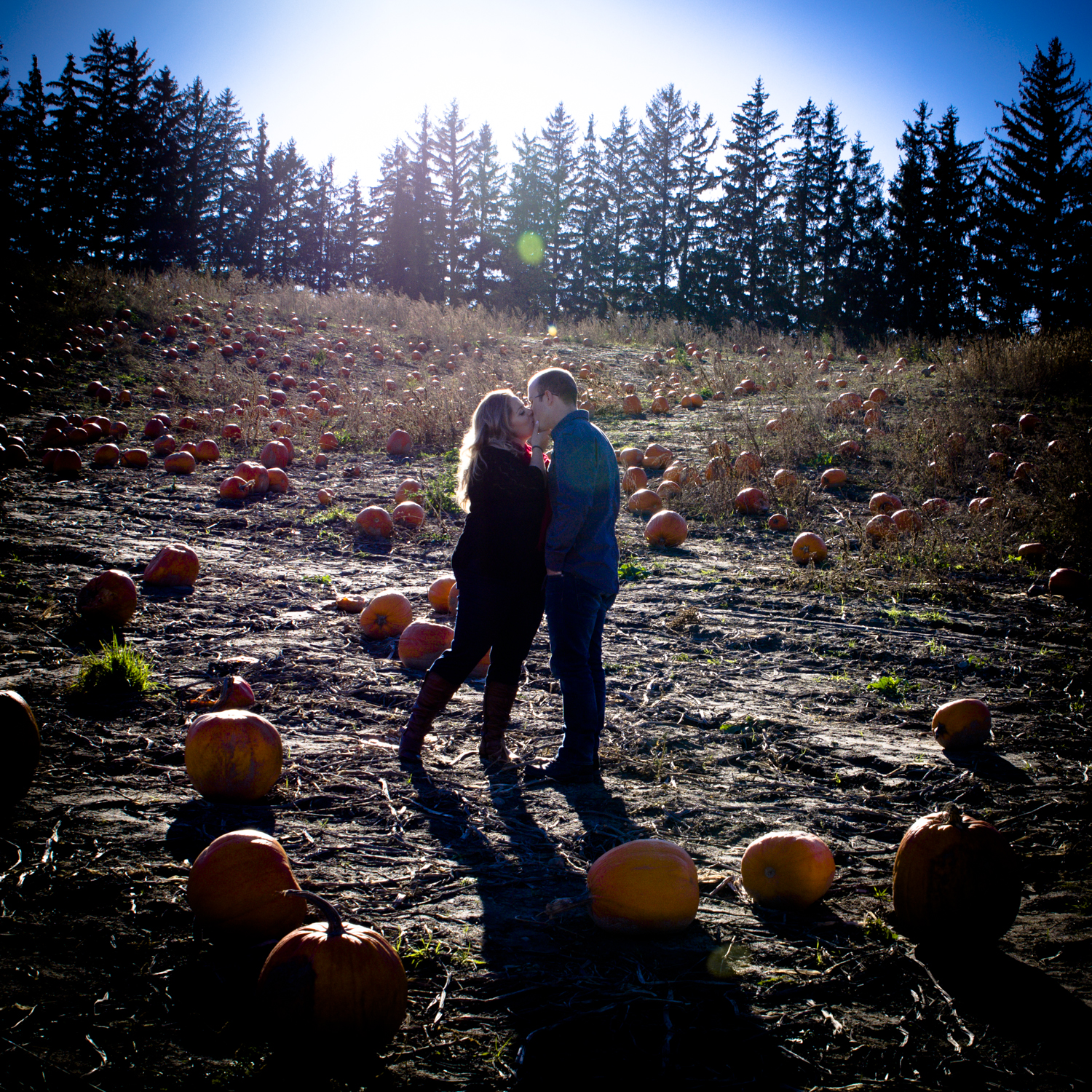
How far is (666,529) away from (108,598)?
16.3ft

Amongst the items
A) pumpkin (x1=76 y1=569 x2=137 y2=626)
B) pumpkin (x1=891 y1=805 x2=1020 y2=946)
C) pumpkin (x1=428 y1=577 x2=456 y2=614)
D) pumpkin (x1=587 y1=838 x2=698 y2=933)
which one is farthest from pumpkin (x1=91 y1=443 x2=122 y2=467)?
pumpkin (x1=891 y1=805 x2=1020 y2=946)

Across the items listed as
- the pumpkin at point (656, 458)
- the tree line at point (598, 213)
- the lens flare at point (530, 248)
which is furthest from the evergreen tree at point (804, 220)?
the pumpkin at point (656, 458)

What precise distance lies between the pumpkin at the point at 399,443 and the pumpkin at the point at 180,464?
2.83 m

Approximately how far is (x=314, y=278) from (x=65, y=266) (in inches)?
1312

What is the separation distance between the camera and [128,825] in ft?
8.40

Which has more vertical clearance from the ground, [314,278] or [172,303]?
[314,278]

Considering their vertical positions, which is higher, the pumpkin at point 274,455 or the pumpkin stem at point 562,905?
the pumpkin at point 274,455

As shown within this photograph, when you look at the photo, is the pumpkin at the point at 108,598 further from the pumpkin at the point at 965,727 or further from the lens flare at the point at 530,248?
the lens flare at the point at 530,248

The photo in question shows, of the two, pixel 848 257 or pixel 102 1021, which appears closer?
pixel 102 1021

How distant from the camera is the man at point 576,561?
10.5 feet

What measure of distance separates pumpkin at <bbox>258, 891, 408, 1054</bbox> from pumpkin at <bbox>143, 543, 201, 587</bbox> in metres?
4.40

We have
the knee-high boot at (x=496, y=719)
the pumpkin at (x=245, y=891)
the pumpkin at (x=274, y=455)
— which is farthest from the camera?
the pumpkin at (x=274, y=455)

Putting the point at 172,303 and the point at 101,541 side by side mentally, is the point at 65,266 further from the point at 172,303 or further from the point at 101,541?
the point at 101,541

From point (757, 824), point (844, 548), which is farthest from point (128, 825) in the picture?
point (844, 548)
